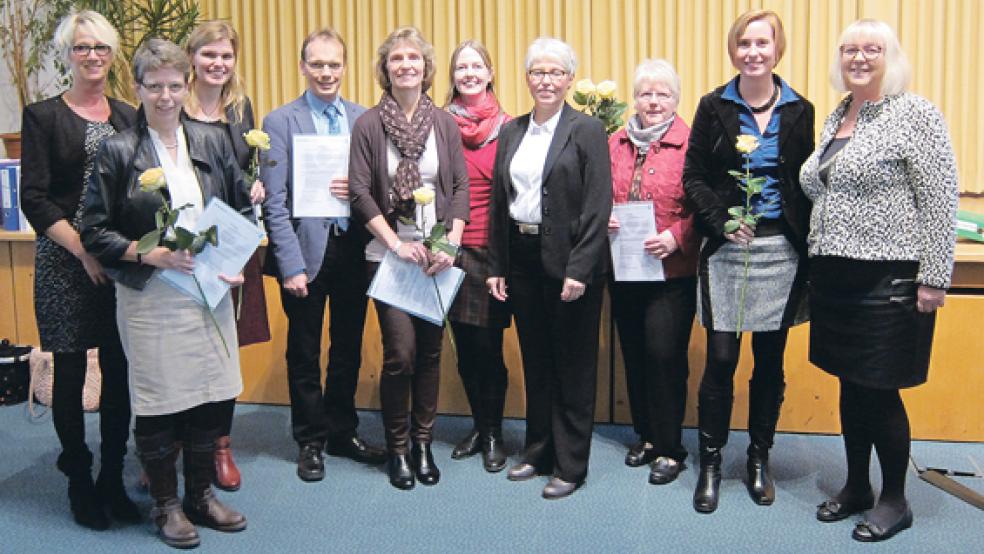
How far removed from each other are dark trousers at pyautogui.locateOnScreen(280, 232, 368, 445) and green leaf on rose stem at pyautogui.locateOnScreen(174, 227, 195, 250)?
2.40ft

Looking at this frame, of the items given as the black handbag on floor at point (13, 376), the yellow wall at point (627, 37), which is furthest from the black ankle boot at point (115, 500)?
the yellow wall at point (627, 37)

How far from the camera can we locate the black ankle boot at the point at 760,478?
3.46m

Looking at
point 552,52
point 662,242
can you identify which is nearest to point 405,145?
point 552,52

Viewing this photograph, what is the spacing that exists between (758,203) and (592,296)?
65cm

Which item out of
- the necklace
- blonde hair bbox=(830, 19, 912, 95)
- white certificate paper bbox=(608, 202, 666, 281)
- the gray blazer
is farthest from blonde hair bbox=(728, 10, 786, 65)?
the gray blazer

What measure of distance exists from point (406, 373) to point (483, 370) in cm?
42

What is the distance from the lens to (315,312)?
3.74m

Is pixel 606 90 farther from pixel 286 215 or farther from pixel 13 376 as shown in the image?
pixel 13 376

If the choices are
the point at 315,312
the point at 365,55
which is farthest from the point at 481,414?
the point at 365,55

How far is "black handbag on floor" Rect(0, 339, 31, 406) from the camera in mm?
4941

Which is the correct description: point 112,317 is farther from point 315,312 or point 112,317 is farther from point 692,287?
point 692,287

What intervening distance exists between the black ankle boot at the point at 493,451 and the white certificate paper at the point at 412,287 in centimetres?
61

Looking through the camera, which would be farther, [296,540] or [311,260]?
[311,260]

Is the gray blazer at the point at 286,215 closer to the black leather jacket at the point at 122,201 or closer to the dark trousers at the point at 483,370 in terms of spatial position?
the black leather jacket at the point at 122,201
